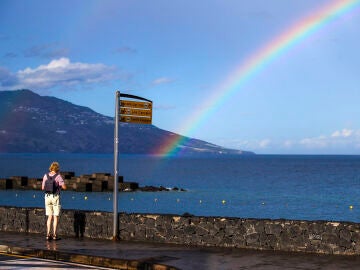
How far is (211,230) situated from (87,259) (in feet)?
9.54

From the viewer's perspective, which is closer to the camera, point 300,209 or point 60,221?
point 60,221

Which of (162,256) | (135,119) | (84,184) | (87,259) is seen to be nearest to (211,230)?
(162,256)

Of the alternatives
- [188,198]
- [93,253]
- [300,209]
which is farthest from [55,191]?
[188,198]

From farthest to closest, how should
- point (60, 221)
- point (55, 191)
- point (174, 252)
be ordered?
point (60, 221) < point (55, 191) < point (174, 252)

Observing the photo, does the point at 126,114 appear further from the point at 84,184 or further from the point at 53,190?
the point at 84,184

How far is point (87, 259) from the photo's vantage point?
38.7 ft

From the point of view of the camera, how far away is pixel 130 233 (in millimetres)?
14430

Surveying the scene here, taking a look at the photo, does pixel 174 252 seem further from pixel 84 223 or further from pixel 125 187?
pixel 125 187

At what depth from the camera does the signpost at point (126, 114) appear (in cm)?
1452

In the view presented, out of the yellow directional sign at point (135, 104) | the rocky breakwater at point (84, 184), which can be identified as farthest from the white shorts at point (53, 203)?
the rocky breakwater at point (84, 184)

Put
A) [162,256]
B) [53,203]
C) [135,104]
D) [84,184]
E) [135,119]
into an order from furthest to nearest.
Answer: [84,184]
[135,104]
[135,119]
[53,203]
[162,256]

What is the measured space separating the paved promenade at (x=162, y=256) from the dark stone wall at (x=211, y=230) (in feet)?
1.07

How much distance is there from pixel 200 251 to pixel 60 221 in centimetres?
495

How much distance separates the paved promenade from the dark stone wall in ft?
1.07
